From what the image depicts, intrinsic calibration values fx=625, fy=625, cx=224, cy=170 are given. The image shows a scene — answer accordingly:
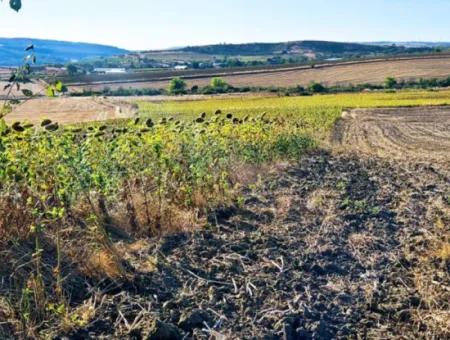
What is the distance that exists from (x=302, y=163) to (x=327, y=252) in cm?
692

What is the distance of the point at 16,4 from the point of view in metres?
2.42

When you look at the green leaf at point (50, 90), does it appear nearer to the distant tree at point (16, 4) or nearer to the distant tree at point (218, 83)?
the distant tree at point (16, 4)

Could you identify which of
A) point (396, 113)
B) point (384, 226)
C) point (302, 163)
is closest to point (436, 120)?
point (396, 113)

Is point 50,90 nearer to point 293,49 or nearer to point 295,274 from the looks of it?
point 295,274

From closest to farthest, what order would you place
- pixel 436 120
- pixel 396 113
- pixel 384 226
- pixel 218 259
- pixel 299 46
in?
pixel 218 259, pixel 384 226, pixel 436 120, pixel 396 113, pixel 299 46

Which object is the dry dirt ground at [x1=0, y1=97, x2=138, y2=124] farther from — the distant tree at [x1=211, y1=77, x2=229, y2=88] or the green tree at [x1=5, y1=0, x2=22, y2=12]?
the green tree at [x1=5, y1=0, x2=22, y2=12]

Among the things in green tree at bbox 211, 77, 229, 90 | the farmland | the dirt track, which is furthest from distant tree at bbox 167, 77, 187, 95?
the farmland

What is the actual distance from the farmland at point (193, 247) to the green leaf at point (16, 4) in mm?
1688

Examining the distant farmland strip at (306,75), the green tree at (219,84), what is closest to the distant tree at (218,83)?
the green tree at (219,84)

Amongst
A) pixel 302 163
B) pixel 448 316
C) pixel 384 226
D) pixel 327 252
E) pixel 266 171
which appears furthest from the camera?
pixel 302 163

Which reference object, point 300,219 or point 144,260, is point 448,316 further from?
point 300,219

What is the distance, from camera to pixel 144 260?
5.28m

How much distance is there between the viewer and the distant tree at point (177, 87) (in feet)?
228

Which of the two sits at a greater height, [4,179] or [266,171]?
[4,179]
